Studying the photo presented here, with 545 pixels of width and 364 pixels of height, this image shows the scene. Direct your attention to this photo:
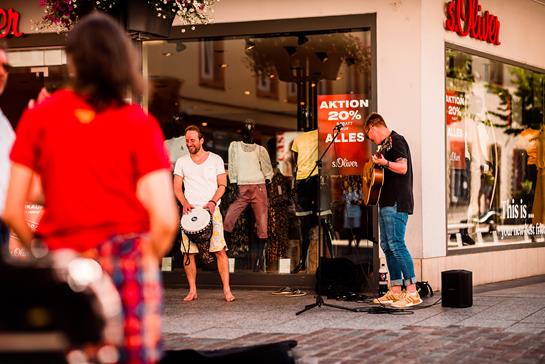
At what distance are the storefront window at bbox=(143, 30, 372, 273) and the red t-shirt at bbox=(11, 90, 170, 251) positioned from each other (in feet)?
28.3

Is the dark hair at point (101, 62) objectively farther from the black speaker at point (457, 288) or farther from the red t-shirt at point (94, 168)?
the black speaker at point (457, 288)

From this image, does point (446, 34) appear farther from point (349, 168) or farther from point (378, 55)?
point (349, 168)

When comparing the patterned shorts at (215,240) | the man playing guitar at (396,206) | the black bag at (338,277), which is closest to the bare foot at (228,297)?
the patterned shorts at (215,240)

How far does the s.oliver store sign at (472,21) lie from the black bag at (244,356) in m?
7.64

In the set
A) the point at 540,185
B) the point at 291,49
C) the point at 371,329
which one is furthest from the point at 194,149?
the point at 540,185

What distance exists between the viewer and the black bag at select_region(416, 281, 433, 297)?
11.0 m

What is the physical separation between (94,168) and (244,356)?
2.17 meters

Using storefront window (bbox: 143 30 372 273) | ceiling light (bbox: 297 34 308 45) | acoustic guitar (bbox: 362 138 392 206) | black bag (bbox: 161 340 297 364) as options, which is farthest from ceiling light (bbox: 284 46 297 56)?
black bag (bbox: 161 340 297 364)

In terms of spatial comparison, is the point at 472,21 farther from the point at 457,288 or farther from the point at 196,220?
the point at 196,220

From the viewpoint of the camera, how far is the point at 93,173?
341 centimetres

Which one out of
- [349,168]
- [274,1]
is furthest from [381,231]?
[274,1]

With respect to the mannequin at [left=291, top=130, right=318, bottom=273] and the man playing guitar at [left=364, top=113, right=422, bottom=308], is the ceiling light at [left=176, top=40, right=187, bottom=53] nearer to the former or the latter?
the mannequin at [left=291, top=130, right=318, bottom=273]

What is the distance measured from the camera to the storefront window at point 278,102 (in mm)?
12227

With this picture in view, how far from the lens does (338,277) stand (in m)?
11.1
